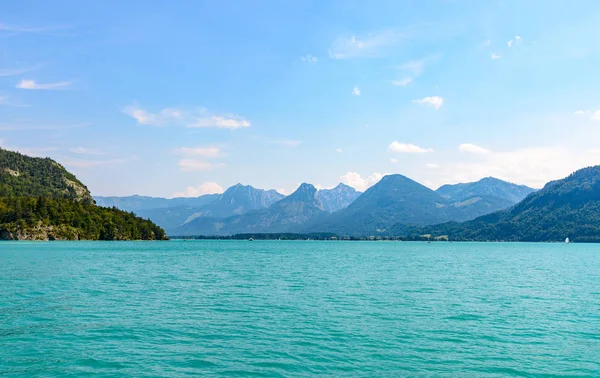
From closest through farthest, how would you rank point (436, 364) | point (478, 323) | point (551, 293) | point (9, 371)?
point (9, 371)
point (436, 364)
point (478, 323)
point (551, 293)

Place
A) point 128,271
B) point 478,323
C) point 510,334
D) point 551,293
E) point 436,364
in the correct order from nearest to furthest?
point 436,364, point 510,334, point 478,323, point 551,293, point 128,271

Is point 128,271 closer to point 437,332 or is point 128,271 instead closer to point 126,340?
point 126,340

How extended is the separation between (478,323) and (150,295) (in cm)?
4073

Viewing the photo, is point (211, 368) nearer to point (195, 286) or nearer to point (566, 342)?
point (566, 342)

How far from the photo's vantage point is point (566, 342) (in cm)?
3838

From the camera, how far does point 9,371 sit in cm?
2825

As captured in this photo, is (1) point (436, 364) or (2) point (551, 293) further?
(2) point (551, 293)

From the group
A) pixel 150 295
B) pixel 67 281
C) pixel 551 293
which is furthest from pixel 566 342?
pixel 67 281

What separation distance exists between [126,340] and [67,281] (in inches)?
1769

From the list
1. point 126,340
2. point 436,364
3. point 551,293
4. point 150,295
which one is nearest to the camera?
point 436,364

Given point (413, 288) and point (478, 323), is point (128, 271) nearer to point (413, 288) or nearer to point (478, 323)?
point (413, 288)

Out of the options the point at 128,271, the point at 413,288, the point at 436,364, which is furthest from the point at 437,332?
the point at 128,271

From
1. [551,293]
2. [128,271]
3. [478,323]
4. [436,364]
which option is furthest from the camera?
[128,271]

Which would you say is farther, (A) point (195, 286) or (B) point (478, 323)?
(A) point (195, 286)
